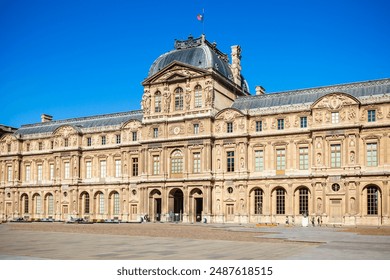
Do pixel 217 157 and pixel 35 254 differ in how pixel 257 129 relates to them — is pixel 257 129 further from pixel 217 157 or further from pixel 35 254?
pixel 35 254

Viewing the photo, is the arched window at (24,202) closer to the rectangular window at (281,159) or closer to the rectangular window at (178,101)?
the rectangular window at (178,101)

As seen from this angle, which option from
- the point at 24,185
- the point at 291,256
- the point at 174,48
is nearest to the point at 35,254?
the point at 291,256

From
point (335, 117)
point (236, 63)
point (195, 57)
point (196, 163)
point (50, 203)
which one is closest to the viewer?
point (335, 117)

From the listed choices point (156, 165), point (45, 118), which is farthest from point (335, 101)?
point (45, 118)

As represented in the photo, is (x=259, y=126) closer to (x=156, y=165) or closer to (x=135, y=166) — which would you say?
(x=156, y=165)

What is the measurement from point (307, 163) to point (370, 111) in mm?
8684

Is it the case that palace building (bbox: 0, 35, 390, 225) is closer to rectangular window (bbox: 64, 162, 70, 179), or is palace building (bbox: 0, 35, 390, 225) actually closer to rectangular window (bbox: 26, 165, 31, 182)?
rectangular window (bbox: 64, 162, 70, 179)

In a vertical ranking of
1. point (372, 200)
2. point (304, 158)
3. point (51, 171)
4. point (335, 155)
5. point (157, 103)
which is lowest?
point (372, 200)

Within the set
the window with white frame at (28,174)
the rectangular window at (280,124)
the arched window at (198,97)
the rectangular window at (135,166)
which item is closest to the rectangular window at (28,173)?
the window with white frame at (28,174)

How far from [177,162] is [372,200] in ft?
76.9

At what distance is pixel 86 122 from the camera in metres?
75.7

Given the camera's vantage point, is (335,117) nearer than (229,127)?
Yes

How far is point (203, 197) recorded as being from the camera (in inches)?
2327

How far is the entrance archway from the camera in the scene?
6112cm
